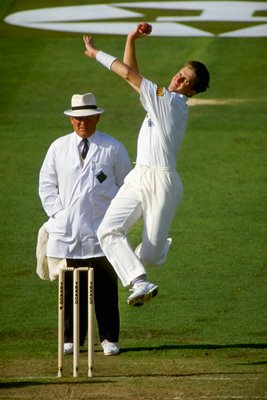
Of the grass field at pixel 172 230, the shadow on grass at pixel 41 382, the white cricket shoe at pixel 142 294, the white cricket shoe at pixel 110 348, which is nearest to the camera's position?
the shadow on grass at pixel 41 382

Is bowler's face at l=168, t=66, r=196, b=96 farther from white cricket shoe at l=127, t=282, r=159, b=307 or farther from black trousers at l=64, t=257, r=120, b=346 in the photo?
black trousers at l=64, t=257, r=120, b=346

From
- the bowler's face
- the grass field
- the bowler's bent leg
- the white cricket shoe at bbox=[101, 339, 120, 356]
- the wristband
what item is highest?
the wristband

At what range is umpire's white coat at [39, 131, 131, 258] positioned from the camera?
1320 cm

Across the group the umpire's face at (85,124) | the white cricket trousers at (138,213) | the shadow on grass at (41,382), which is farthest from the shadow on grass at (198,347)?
the umpire's face at (85,124)

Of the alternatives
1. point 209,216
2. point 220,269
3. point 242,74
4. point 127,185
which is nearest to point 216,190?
point 209,216

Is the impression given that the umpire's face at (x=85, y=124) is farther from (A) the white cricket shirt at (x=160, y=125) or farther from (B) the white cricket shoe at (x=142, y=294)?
(B) the white cricket shoe at (x=142, y=294)

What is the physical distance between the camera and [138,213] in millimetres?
12445

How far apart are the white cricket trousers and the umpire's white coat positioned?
0.76 meters

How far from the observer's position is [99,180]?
43.2ft

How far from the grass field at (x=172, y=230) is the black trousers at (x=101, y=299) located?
0.77 ft

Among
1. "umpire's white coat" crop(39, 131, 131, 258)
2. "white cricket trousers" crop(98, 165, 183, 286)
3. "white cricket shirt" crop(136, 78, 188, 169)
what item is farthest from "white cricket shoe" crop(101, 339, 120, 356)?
"white cricket shirt" crop(136, 78, 188, 169)

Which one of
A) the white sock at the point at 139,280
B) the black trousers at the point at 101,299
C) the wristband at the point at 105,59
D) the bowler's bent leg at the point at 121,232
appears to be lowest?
the black trousers at the point at 101,299

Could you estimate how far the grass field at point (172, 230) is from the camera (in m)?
12.2

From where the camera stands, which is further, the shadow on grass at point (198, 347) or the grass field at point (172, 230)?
the shadow on grass at point (198, 347)
